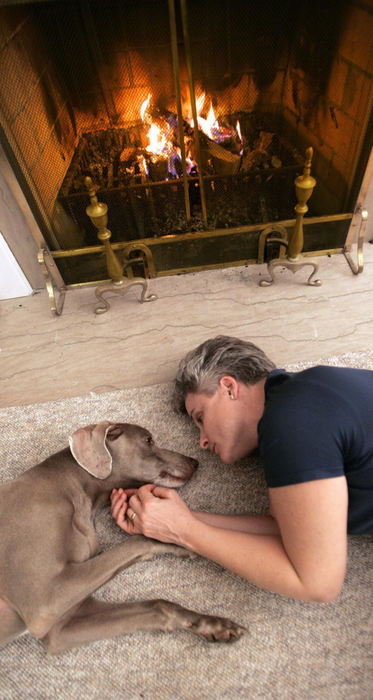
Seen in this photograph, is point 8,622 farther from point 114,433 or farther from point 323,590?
point 323,590

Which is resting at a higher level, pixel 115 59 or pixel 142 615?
→ pixel 115 59

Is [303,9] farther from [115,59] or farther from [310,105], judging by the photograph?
[115,59]

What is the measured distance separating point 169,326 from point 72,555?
1.11m

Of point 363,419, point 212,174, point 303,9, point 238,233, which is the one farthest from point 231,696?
point 303,9

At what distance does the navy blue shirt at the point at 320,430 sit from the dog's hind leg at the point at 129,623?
0.48 metres

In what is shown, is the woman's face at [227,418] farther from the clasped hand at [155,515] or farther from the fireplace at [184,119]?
the fireplace at [184,119]

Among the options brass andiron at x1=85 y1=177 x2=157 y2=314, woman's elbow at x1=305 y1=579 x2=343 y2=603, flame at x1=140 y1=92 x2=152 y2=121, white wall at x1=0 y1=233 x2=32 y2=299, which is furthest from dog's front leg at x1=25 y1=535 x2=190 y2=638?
flame at x1=140 y1=92 x2=152 y2=121

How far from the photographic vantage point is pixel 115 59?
5.27ft

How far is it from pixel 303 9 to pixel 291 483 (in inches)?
70.1

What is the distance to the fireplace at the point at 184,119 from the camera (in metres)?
1.51

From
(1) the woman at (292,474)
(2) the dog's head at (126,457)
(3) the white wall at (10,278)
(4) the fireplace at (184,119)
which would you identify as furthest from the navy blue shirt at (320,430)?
(3) the white wall at (10,278)

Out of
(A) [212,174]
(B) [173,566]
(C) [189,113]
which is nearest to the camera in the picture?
(B) [173,566]

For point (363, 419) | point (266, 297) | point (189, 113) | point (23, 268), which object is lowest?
point (266, 297)

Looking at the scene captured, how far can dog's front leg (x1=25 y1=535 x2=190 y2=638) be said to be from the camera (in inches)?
36.3
